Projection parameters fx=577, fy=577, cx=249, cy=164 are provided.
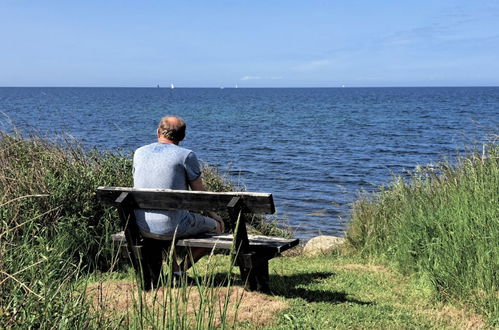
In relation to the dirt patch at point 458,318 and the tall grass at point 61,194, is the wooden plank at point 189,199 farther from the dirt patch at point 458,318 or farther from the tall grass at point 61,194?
the dirt patch at point 458,318

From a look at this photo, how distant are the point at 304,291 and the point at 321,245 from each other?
3.13 meters

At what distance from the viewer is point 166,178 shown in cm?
545

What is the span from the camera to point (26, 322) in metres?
3.01

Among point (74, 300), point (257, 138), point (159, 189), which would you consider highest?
point (159, 189)

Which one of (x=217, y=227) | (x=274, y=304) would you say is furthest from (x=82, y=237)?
(x=274, y=304)

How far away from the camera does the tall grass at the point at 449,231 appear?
506cm

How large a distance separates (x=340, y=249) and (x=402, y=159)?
59.5 feet

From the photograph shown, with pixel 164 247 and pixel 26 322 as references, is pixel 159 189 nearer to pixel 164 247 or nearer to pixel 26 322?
pixel 164 247

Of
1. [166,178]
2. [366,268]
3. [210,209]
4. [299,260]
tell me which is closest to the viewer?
[210,209]

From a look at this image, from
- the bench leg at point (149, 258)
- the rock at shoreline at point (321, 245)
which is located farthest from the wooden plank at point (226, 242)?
the rock at shoreline at point (321, 245)

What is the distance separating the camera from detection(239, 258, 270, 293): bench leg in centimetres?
537

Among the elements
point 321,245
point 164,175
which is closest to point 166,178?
point 164,175

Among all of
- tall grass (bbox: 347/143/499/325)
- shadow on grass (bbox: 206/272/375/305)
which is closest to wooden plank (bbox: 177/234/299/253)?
shadow on grass (bbox: 206/272/375/305)

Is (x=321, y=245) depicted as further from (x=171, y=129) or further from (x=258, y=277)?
(x=171, y=129)
